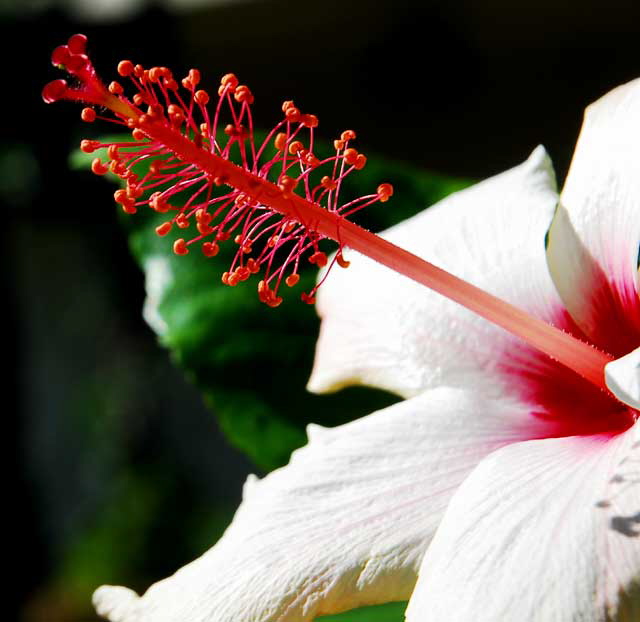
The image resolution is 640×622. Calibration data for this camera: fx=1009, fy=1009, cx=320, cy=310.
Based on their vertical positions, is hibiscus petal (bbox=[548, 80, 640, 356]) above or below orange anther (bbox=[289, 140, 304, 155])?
below

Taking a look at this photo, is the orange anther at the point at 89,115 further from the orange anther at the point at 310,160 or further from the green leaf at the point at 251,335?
the green leaf at the point at 251,335

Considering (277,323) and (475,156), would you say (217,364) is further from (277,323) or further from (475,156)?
(475,156)

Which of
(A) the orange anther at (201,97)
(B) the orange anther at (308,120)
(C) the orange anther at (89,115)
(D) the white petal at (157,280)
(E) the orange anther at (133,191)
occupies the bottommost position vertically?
(D) the white petal at (157,280)

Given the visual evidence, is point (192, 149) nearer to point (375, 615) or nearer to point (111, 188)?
point (375, 615)

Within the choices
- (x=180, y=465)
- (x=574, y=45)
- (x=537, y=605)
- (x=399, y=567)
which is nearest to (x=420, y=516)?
(x=399, y=567)

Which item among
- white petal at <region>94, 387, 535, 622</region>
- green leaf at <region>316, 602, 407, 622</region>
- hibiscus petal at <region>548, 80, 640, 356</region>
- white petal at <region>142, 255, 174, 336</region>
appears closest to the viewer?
white petal at <region>94, 387, 535, 622</region>

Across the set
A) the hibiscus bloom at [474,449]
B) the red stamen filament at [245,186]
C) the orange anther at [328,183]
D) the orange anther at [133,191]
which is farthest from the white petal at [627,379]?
the orange anther at [133,191]

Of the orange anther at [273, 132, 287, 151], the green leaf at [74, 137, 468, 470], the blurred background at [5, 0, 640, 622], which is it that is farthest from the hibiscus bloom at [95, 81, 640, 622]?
the blurred background at [5, 0, 640, 622]

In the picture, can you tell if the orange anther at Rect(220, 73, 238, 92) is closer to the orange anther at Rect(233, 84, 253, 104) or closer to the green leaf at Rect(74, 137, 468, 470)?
the orange anther at Rect(233, 84, 253, 104)
